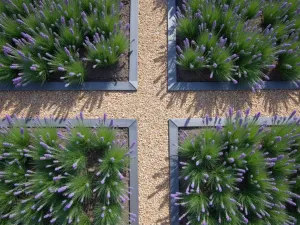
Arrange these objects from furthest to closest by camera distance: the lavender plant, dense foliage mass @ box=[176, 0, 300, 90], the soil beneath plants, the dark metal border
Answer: the soil beneath plants → dense foliage mass @ box=[176, 0, 300, 90] → the dark metal border → the lavender plant

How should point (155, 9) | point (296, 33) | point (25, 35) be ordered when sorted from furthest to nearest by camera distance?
point (155, 9), point (296, 33), point (25, 35)

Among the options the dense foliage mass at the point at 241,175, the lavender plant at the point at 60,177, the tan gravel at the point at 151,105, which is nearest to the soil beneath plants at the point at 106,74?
the tan gravel at the point at 151,105

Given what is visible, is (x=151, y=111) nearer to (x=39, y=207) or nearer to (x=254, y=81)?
(x=254, y=81)

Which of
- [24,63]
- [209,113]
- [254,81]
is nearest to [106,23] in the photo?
[24,63]

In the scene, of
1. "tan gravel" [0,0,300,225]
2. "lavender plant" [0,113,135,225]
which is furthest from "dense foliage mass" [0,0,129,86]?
"lavender plant" [0,113,135,225]

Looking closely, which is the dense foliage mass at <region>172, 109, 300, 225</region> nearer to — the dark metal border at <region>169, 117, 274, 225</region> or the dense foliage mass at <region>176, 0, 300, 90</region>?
the dark metal border at <region>169, 117, 274, 225</region>

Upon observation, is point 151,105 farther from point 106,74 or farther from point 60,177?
point 60,177
